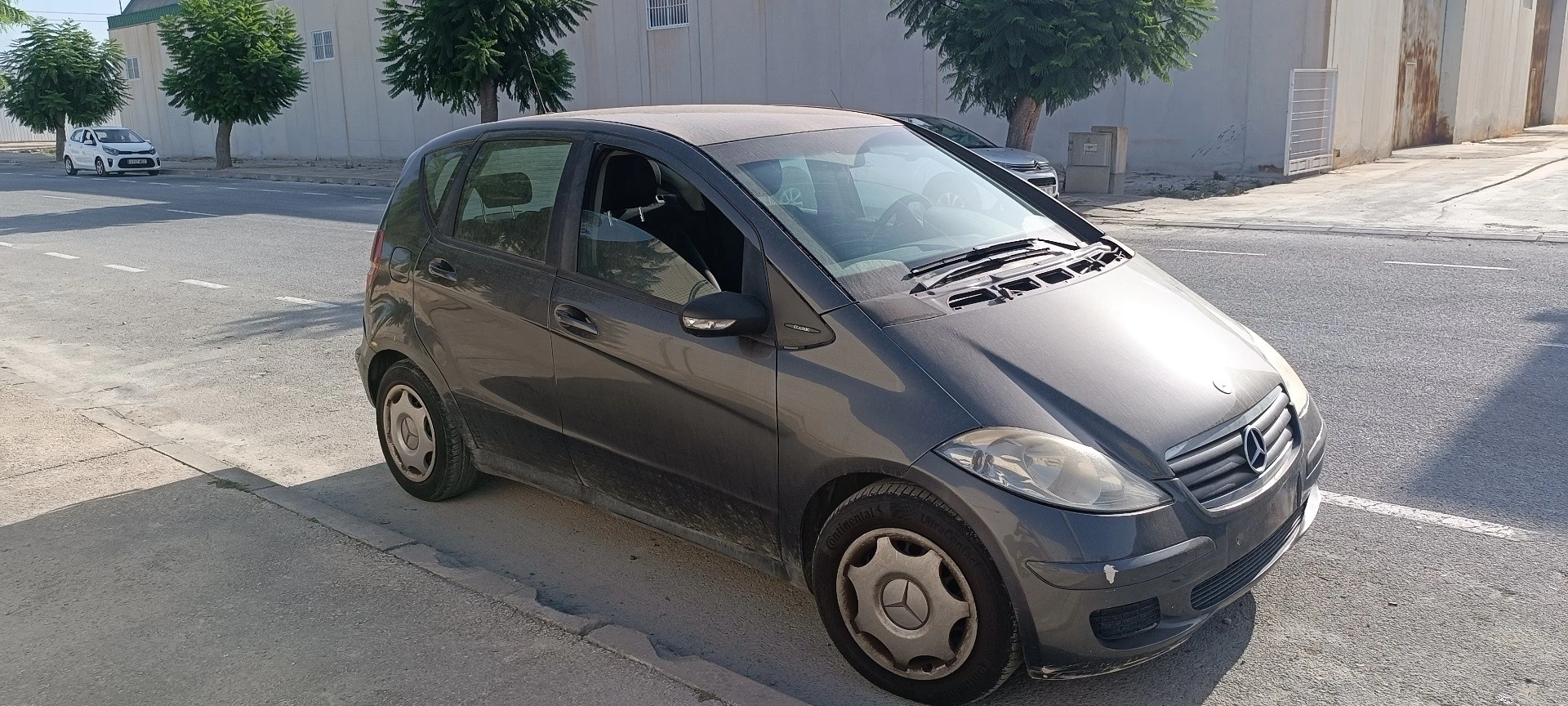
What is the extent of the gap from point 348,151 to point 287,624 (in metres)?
43.4

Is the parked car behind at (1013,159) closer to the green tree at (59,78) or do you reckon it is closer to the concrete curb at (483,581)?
the concrete curb at (483,581)

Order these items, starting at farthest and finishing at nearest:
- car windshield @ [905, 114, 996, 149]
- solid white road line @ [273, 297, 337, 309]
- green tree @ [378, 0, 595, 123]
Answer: green tree @ [378, 0, 595, 123], car windshield @ [905, 114, 996, 149], solid white road line @ [273, 297, 337, 309]

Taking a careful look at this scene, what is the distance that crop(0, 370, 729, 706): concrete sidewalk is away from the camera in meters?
3.45

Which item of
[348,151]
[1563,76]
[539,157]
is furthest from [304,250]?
[1563,76]

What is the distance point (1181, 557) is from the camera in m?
3.13

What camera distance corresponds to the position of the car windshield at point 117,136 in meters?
37.2

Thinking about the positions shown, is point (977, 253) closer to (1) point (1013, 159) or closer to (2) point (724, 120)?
(2) point (724, 120)

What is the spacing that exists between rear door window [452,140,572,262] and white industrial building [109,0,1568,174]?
61.2 ft

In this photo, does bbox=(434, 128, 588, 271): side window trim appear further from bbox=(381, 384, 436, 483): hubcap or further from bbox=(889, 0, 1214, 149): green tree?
bbox=(889, 0, 1214, 149): green tree

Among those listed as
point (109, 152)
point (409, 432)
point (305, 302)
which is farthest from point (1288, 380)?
point (109, 152)

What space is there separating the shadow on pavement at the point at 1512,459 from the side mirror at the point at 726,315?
9.96 ft

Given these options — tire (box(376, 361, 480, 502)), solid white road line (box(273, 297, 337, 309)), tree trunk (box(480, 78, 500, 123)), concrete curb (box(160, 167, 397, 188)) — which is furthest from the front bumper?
concrete curb (box(160, 167, 397, 188))

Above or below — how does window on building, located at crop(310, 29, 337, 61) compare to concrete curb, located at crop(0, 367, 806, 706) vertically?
above

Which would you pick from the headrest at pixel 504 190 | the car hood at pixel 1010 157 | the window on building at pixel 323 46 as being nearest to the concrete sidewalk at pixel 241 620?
the headrest at pixel 504 190
